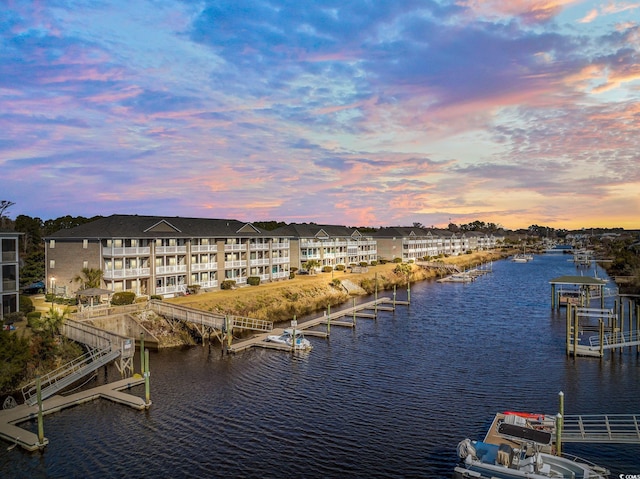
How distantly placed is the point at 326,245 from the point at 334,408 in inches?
3015

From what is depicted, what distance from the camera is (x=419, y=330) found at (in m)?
59.5

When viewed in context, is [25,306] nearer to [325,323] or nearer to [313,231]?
[325,323]

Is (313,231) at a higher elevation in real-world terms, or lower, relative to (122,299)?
higher

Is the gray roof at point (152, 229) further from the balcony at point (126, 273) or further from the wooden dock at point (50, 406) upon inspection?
the wooden dock at point (50, 406)

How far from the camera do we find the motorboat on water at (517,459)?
22.6 metres

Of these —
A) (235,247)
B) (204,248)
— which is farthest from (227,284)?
(235,247)

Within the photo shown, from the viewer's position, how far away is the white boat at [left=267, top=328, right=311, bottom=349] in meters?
48.7

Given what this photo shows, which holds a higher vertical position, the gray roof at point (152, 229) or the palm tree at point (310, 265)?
the gray roof at point (152, 229)

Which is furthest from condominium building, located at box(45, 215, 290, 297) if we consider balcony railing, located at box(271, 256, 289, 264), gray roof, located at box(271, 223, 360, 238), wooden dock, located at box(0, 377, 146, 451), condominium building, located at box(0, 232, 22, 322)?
wooden dock, located at box(0, 377, 146, 451)

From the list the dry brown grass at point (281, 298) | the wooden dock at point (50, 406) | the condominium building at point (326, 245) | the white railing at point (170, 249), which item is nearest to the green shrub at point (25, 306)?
the dry brown grass at point (281, 298)

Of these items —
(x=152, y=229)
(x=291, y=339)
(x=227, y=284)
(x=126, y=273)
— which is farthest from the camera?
(x=227, y=284)

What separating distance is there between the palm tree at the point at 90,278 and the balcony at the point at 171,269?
755 centimetres

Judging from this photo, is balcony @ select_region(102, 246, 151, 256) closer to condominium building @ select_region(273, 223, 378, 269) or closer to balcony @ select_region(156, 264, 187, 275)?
balcony @ select_region(156, 264, 187, 275)

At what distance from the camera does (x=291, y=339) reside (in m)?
49.4
